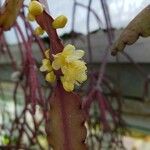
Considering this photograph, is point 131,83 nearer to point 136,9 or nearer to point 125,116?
point 125,116

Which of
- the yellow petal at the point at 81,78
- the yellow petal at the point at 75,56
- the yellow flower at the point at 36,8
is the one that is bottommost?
the yellow petal at the point at 81,78

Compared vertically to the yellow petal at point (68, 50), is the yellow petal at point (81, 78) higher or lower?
lower

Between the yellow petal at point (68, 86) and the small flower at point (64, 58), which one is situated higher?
the small flower at point (64, 58)

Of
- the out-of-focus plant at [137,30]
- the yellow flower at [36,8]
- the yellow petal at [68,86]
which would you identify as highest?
the yellow flower at [36,8]

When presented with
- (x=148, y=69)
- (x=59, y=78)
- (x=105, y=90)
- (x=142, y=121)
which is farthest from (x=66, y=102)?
(x=142, y=121)

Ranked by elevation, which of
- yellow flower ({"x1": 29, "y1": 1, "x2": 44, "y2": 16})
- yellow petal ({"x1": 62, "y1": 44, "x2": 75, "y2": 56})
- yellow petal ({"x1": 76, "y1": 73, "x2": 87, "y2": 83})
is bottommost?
yellow petal ({"x1": 76, "y1": 73, "x2": 87, "y2": 83})

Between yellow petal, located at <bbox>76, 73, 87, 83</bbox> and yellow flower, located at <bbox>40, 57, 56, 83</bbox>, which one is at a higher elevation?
yellow flower, located at <bbox>40, 57, 56, 83</bbox>

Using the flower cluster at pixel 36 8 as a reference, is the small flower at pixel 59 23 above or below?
below

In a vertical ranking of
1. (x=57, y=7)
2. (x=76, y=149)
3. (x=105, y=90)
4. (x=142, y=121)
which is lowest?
(x=142, y=121)

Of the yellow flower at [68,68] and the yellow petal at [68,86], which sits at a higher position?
the yellow flower at [68,68]

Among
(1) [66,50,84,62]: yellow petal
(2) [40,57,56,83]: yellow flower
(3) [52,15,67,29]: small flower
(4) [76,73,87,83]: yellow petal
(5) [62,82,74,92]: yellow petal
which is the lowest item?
(5) [62,82,74,92]: yellow petal

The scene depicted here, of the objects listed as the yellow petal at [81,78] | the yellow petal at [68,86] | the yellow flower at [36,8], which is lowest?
the yellow petal at [68,86]
